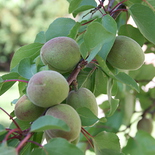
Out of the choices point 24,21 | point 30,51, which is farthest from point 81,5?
point 24,21

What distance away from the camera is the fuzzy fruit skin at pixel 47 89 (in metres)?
0.53

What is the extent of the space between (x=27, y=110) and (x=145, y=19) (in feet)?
1.26

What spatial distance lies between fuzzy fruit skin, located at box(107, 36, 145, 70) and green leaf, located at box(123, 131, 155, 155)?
0.41 metres

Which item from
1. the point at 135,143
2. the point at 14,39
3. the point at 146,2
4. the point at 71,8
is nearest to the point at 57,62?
the point at 71,8

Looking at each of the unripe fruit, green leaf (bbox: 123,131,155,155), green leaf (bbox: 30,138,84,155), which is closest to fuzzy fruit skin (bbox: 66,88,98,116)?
green leaf (bbox: 30,138,84,155)

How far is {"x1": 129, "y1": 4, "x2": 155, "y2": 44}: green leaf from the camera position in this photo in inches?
27.9

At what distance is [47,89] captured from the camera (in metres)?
0.53

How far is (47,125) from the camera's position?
443 millimetres

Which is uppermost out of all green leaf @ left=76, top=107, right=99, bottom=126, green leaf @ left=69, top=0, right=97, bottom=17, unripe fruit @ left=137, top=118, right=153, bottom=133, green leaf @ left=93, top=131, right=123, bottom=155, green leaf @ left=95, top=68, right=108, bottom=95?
green leaf @ left=69, top=0, right=97, bottom=17

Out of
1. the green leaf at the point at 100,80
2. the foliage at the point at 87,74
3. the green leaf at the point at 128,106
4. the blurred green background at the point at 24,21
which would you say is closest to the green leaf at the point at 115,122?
the green leaf at the point at 128,106

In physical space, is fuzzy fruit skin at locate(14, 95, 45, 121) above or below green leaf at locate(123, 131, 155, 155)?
above

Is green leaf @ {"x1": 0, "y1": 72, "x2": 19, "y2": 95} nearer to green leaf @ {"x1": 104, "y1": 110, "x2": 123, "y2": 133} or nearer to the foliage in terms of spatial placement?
the foliage

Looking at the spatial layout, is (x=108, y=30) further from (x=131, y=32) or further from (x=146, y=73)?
(x=146, y=73)

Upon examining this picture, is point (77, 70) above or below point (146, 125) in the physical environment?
above
